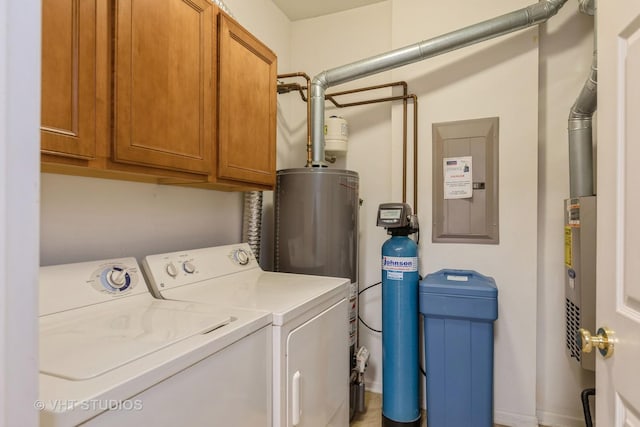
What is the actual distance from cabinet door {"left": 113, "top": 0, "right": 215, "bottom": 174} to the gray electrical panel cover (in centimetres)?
148

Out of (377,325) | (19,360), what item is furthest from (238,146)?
(377,325)

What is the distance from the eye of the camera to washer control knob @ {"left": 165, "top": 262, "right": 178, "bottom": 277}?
1.41 m

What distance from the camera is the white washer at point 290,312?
3.82ft

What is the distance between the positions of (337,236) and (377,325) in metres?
0.87

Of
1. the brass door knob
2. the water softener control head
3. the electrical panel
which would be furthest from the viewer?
the water softener control head

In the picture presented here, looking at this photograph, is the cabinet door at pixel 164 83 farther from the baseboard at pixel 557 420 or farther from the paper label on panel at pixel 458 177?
the baseboard at pixel 557 420

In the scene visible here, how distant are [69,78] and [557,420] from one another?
9.52ft

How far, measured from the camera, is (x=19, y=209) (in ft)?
1.36

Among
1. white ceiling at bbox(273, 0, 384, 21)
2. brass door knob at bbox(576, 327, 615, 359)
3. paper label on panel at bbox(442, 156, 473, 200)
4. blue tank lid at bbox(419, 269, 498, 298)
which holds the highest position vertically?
white ceiling at bbox(273, 0, 384, 21)

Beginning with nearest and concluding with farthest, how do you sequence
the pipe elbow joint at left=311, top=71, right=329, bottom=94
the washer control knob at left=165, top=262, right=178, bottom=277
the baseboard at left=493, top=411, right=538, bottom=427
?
the washer control knob at left=165, top=262, right=178, bottom=277 < the baseboard at left=493, top=411, right=538, bottom=427 < the pipe elbow joint at left=311, top=71, right=329, bottom=94

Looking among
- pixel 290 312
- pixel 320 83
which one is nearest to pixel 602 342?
pixel 290 312

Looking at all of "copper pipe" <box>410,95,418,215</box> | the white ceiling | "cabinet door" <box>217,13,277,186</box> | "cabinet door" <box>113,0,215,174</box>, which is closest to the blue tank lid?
"copper pipe" <box>410,95,418,215</box>

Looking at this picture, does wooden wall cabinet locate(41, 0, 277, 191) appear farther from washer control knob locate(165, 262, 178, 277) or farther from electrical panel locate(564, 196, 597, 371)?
electrical panel locate(564, 196, 597, 371)

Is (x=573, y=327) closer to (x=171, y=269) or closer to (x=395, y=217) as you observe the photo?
(x=395, y=217)
